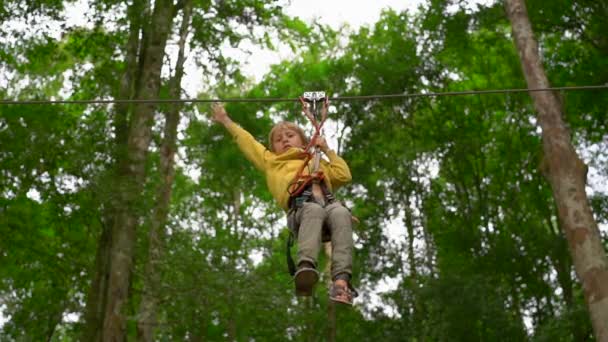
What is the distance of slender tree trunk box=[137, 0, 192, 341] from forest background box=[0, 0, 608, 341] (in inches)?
1.1

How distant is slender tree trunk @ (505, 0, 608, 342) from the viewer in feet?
20.5

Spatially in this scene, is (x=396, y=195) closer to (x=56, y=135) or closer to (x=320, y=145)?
(x=56, y=135)

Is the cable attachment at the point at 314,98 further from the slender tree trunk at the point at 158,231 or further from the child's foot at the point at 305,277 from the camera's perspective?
the slender tree trunk at the point at 158,231

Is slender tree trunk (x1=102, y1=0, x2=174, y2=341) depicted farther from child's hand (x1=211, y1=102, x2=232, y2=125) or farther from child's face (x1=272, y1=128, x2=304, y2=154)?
child's face (x1=272, y1=128, x2=304, y2=154)

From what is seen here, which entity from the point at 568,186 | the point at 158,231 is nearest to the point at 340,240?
the point at 568,186

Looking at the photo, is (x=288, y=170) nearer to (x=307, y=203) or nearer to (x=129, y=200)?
(x=307, y=203)

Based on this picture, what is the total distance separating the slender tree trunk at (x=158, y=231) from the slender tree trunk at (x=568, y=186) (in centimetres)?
497

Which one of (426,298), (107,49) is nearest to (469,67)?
(426,298)

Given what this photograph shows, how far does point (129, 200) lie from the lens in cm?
860

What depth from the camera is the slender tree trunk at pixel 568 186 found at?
6.26m

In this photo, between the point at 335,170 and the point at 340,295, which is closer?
the point at 340,295

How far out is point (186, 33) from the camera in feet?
40.3

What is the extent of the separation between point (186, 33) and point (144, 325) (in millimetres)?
4952

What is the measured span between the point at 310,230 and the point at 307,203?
203 mm
